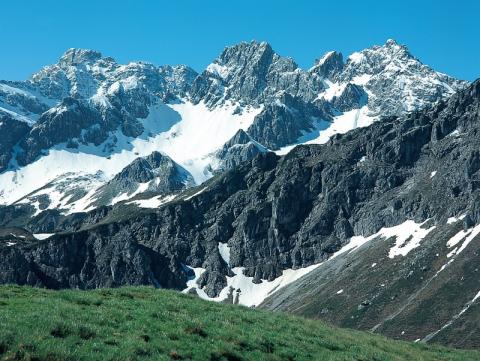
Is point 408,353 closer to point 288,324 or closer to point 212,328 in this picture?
point 288,324

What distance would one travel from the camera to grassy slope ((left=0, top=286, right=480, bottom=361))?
1118 inches

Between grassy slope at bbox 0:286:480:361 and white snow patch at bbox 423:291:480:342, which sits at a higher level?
white snow patch at bbox 423:291:480:342

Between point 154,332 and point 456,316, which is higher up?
point 456,316

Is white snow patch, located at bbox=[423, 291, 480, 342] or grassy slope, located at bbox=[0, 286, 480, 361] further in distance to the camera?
white snow patch, located at bbox=[423, 291, 480, 342]

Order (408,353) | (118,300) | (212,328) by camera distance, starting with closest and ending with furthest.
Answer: (212,328) < (118,300) < (408,353)

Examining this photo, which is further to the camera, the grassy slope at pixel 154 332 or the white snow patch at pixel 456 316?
the white snow patch at pixel 456 316

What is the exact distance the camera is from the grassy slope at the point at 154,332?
28.4 m

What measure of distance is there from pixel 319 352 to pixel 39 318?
1348 cm

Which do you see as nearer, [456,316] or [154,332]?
[154,332]

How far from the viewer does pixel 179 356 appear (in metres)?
29.7

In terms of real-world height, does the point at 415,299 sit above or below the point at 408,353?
above

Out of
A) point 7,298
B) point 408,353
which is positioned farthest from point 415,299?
point 7,298

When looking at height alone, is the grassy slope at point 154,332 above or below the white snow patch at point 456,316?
below

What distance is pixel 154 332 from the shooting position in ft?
105
